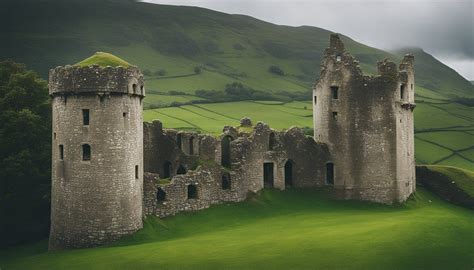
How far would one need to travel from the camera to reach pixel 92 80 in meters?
36.6

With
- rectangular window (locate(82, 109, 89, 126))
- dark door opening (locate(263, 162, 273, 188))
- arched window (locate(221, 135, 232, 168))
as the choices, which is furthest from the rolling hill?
rectangular window (locate(82, 109, 89, 126))

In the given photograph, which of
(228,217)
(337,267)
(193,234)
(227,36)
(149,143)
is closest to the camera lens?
(337,267)

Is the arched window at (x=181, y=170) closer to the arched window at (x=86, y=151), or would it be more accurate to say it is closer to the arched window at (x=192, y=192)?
the arched window at (x=192, y=192)

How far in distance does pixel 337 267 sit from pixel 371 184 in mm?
18456

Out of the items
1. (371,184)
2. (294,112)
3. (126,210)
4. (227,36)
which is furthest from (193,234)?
(227,36)

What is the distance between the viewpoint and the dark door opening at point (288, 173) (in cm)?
4938

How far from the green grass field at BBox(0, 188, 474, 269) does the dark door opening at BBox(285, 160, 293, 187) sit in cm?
432

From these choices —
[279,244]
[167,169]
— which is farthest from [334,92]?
[279,244]

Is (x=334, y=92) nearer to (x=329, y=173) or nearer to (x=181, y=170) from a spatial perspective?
(x=329, y=173)

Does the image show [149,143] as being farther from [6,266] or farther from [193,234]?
[6,266]

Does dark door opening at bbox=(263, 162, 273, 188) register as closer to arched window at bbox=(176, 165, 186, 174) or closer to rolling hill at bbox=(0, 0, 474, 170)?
arched window at bbox=(176, 165, 186, 174)

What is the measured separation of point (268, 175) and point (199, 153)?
554 cm

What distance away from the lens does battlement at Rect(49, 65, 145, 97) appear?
36.6 metres

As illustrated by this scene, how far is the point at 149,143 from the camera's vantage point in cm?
4775
